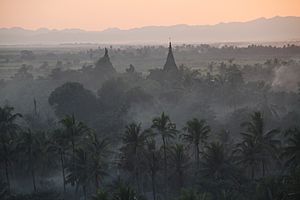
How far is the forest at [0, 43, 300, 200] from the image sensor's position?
137 ft

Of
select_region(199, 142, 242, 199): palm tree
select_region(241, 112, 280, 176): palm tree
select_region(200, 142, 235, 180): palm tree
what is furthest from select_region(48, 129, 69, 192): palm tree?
select_region(241, 112, 280, 176): palm tree

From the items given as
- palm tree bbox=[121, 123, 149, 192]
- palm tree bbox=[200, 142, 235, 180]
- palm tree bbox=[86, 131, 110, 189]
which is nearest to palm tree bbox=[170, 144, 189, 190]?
palm tree bbox=[200, 142, 235, 180]

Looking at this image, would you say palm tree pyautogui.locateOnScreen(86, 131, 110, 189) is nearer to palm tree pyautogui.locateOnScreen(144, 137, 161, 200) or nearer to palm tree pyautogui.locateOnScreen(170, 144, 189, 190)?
palm tree pyautogui.locateOnScreen(144, 137, 161, 200)

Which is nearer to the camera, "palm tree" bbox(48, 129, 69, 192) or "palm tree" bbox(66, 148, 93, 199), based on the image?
"palm tree" bbox(66, 148, 93, 199)

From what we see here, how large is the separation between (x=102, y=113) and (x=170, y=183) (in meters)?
23.0

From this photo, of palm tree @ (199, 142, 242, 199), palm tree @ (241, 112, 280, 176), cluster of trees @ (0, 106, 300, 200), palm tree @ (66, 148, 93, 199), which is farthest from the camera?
palm tree @ (241, 112, 280, 176)

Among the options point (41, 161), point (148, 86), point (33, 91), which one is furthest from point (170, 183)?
point (33, 91)

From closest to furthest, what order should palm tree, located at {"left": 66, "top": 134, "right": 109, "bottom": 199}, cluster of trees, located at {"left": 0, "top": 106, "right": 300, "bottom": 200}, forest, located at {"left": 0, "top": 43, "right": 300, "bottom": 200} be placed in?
palm tree, located at {"left": 66, "top": 134, "right": 109, "bottom": 199}
cluster of trees, located at {"left": 0, "top": 106, "right": 300, "bottom": 200}
forest, located at {"left": 0, "top": 43, "right": 300, "bottom": 200}

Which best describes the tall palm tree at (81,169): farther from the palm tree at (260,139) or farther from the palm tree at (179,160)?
the palm tree at (260,139)

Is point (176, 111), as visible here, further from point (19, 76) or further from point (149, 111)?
point (19, 76)

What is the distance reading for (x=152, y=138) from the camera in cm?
4978

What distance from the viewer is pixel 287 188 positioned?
31297mm

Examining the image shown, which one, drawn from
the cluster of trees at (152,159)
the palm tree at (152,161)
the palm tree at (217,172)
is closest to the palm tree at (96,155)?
the cluster of trees at (152,159)

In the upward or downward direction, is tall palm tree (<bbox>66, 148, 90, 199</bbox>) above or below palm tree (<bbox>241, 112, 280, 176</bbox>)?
below
